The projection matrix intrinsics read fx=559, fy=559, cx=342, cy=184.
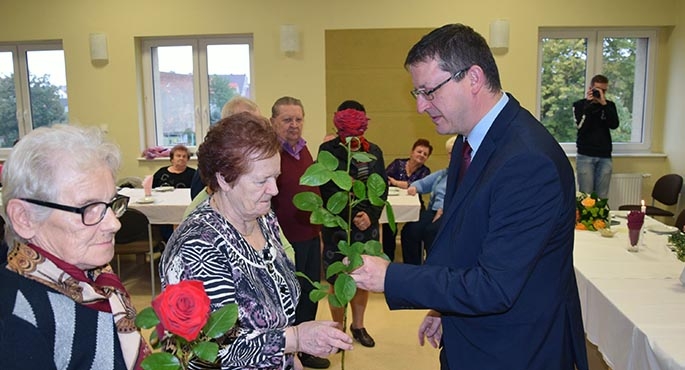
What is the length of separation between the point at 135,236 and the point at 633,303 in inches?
139

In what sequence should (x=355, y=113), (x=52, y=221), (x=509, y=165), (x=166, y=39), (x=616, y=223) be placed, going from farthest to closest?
(x=166, y=39)
(x=616, y=223)
(x=355, y=113)
(x=509, y=165)
(x=52, y=221)

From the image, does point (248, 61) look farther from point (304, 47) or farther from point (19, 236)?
point (19, 236)

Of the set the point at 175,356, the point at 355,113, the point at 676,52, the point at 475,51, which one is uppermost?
the point at 676,52

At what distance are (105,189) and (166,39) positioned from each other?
19.9 ft

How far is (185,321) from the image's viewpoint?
81 cm

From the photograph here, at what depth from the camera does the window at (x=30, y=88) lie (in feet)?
22.9

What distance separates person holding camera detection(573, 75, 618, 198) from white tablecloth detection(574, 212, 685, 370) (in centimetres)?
318

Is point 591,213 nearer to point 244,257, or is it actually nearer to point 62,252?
point 244,257

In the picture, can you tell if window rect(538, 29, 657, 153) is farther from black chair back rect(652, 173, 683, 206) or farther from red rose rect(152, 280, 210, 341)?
red rose rect(152, 280, 210, 341)

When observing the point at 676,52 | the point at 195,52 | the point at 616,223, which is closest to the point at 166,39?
the point at 195,52

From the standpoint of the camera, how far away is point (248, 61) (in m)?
6.75

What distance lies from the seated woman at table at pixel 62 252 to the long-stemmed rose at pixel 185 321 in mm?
202

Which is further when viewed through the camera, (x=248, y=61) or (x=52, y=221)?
(x=248, y=61)

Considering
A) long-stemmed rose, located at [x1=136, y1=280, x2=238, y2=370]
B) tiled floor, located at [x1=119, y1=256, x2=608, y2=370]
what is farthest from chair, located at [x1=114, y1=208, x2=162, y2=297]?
long-stemmed rose, located at [x1=136, y1=280, x2=238, y2=370]
